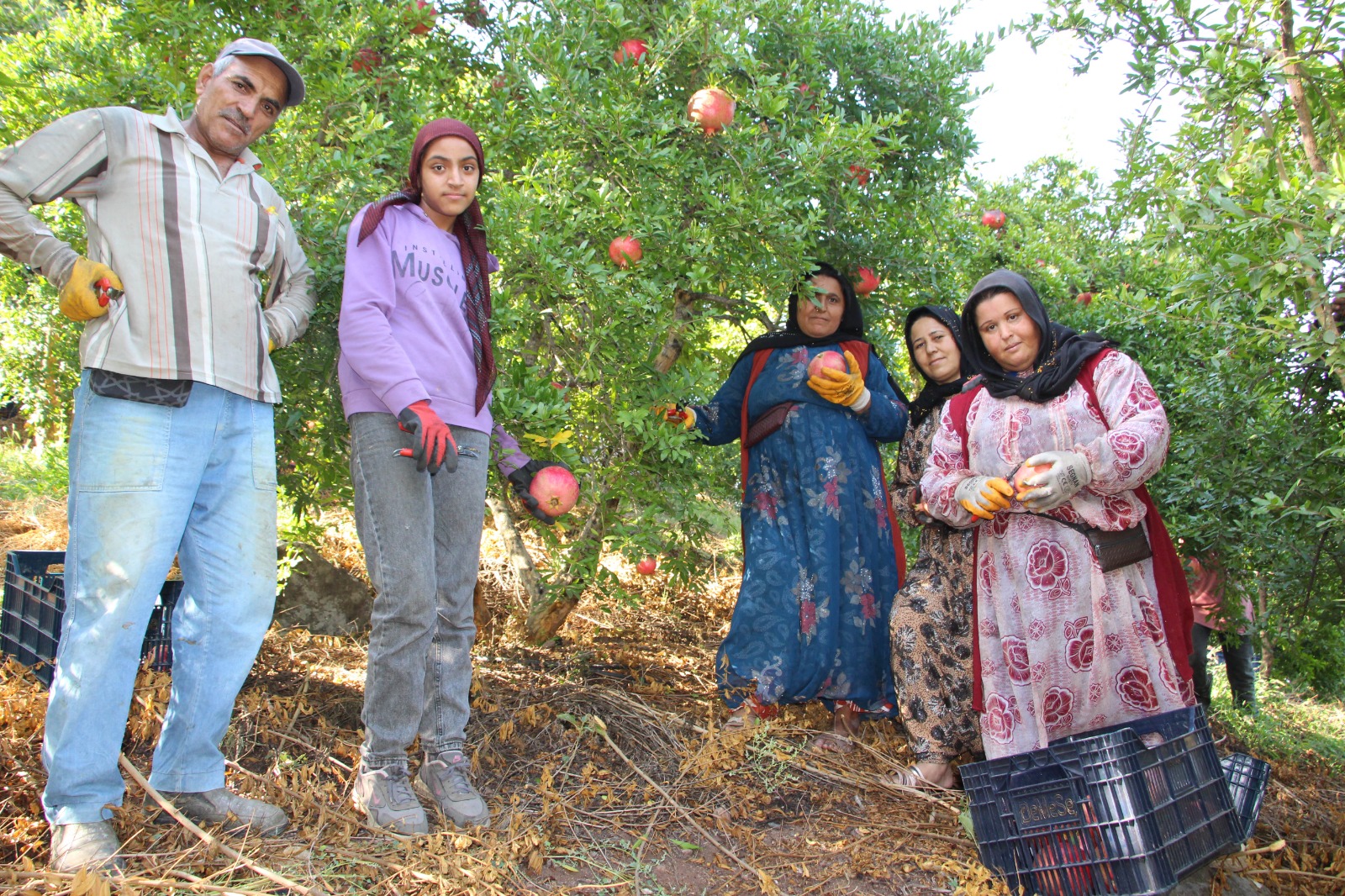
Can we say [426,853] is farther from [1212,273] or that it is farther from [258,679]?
[1212,273]

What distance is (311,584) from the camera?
3859mm

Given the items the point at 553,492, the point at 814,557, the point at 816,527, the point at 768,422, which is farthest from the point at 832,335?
the point at 553,492

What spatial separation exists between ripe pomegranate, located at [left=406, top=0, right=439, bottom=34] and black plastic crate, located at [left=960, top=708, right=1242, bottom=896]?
2805mm

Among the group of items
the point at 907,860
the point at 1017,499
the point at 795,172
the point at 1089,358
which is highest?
the point at 795,172

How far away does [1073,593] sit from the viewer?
2.38 meters

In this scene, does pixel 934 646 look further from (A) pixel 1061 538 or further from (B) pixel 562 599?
(B) pixel 562 599

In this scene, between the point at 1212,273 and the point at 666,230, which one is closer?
the point at 1212,273

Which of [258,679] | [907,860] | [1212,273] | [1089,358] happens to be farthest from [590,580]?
[1212,273]

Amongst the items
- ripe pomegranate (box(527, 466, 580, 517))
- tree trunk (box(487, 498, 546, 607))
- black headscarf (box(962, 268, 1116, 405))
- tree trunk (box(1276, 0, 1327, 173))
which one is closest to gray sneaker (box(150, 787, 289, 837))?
ripe pomegranate (box(527, 466, 580, 517))

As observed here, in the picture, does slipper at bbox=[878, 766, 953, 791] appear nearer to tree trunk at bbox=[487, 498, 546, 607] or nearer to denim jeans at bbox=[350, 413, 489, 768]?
denim jeans at bbox=[350, 413, 489, 768]

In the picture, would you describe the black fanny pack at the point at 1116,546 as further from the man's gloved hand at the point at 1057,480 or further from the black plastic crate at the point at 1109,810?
the black plastic crate at the point at 1109,810

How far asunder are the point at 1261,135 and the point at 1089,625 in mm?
1560

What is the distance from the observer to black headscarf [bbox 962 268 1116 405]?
2.47 m

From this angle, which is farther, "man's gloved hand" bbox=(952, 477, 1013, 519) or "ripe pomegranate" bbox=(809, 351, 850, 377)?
"ripe pomegranate" bbox=(809, 351, 850, 377)
